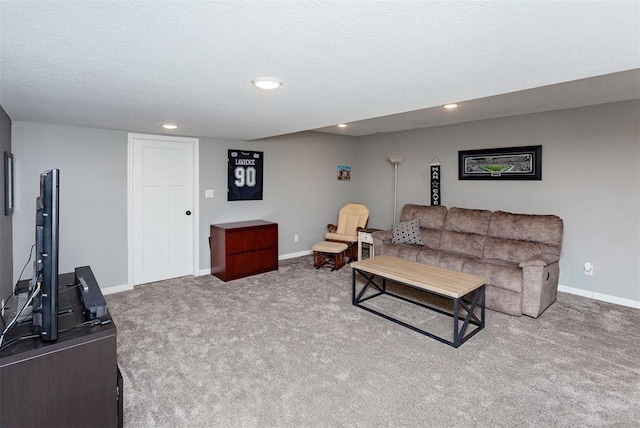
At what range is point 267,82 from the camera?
2.00m

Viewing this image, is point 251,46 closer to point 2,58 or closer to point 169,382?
point 2,58

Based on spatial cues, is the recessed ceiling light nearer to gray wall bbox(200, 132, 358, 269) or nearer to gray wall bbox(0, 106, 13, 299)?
gray wall bbox(0, 106, 13, 299)

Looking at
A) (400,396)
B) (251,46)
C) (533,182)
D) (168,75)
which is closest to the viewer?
(251,46)

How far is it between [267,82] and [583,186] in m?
4.02

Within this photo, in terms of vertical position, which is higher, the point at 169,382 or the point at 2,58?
the point at 2,58

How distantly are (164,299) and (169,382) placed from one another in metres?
1.76

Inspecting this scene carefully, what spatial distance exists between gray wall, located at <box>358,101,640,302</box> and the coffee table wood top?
188 cm

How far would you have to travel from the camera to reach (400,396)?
221cm

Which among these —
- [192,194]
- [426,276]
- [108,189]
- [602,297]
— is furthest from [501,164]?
[108,189]

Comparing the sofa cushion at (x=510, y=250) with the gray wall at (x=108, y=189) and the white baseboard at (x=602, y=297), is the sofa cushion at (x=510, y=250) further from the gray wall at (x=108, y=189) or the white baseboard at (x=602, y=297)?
the gray wall at (x=108, y=189)

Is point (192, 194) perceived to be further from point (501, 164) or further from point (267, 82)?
point (501, 164)

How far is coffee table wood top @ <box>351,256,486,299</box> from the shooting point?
2.93 metres

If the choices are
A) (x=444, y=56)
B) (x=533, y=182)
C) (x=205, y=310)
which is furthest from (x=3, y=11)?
(x=533, y=182)

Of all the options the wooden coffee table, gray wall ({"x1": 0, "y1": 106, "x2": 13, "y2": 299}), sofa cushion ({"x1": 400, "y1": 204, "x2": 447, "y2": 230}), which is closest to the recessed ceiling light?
the wooden coffee table
